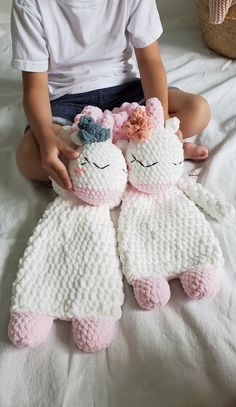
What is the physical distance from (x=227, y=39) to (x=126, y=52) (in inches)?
12.2

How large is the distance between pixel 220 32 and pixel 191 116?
35cm

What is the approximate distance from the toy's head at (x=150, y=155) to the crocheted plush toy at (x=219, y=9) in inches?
16.6

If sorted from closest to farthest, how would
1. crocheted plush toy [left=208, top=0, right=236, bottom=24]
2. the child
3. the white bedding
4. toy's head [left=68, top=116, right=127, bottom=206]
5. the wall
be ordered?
the white bedding
toy's head [left=68, top=116, right=127, bottom=206]
the child
crocheted plush toy [left=208, top=0, right=236, bottom=24]
the wall

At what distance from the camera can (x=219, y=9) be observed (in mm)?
1008

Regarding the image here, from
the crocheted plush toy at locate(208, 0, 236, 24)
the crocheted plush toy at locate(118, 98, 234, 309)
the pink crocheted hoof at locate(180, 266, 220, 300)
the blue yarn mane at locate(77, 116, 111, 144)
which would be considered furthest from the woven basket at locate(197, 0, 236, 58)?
the pink crocheted hoof at locate(180, 266, 220, 300)

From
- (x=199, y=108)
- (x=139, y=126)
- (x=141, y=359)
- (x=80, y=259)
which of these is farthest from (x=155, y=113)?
(x=141, y=359)

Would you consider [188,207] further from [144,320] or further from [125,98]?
[125,98]

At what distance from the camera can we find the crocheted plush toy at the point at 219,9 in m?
1.00

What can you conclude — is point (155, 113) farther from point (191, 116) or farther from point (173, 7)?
point (173, 7)

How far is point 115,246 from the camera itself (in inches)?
27.0

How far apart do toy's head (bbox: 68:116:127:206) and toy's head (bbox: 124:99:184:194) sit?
21 mm

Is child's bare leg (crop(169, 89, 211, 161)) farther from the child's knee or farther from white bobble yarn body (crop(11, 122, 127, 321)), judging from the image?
white bobble yarn body (crop(11, 122, 127, 321))

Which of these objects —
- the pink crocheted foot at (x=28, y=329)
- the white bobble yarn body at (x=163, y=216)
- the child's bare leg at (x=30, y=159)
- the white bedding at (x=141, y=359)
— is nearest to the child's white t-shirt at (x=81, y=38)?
the child's bare leg at (x=30, y=159)

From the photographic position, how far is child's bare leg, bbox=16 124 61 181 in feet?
2.62
